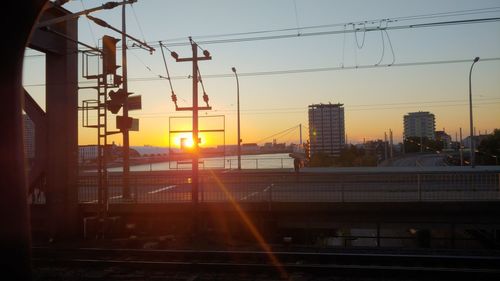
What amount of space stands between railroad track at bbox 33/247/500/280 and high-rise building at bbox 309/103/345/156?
52757mm

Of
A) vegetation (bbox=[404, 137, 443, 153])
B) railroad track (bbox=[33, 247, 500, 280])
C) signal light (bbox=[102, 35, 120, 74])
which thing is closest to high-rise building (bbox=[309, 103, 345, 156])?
vegetation (bbox=[404, 137, 443, 153])

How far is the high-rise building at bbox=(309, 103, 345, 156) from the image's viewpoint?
65.1 m

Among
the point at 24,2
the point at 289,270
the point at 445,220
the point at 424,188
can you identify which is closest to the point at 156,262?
the point at 289,270

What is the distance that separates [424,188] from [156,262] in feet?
38.7

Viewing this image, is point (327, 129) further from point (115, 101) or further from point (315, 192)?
point (115, 101)

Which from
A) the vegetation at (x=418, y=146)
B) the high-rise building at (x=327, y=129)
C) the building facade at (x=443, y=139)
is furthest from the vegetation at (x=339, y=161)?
the building facade at (x=443, y=139)

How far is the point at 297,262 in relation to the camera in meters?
11.5

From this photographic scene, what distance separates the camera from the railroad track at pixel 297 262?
398 inches

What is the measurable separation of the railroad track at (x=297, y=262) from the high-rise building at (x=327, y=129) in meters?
52.8

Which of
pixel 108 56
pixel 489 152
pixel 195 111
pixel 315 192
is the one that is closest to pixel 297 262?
pixel 195 111

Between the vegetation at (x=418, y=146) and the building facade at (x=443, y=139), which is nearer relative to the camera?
the vegetation at (x=418, y=146)

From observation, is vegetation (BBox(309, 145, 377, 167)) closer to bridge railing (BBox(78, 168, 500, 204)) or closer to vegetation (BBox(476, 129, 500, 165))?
vegetation (BBox(476, 129, 500, 165))

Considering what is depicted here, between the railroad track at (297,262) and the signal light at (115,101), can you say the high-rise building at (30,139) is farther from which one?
the railroad track at (297,262)

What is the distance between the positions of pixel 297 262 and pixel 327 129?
54678mm
